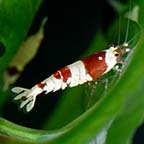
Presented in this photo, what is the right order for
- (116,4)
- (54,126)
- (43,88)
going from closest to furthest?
(43,88) < (54,126) < (116,4)

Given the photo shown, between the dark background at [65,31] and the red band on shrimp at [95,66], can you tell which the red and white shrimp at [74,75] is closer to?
the red band on shrimp at [95,66]

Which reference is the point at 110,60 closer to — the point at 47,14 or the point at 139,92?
the point at 139,92

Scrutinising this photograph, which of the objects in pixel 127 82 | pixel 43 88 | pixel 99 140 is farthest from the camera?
pixel 43 88

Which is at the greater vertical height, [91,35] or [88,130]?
[88,130]

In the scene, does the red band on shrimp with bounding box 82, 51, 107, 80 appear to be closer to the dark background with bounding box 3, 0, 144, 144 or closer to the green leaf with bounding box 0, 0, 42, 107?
the green leaf with bounding box 0, 0, 42, 107

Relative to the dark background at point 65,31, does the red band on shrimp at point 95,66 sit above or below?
above

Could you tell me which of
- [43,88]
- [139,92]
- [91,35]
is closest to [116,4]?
[91,35]

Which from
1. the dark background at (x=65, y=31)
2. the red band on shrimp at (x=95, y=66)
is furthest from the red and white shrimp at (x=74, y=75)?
the dark background at (x=65, y=31)

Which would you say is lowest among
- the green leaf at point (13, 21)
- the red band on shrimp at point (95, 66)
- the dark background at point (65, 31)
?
the dark background at point (65, 31)

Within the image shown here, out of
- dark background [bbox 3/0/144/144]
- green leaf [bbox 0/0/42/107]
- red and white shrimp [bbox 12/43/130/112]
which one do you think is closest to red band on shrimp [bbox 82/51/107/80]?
red and white shrimp [bbox 12/43/130/112]
